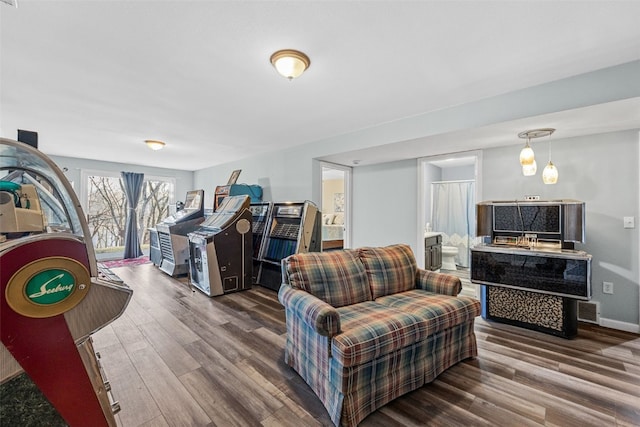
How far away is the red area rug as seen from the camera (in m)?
6.01

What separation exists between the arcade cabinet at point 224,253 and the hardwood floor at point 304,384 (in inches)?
37.3

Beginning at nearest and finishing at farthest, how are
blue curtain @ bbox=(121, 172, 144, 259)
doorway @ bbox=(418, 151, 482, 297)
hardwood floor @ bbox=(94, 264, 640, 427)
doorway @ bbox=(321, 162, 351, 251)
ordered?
hardwood floor @ bbox=(94, 264, 640, 427) < doorway @ bbox=(418, 151, 482, 297) < blue curtain @ bbox=(121, 172, 144, 259) < doorway @ bbox=(321, 162, 351, 251)

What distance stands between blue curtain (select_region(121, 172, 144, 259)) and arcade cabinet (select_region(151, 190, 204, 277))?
5.77ft

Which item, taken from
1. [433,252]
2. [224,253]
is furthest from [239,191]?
[433,252]

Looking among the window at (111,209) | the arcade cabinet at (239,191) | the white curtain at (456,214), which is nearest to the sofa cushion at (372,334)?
the arcade cabinet at (239,191)

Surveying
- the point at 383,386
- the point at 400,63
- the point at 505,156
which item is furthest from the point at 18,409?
the point at 505,156

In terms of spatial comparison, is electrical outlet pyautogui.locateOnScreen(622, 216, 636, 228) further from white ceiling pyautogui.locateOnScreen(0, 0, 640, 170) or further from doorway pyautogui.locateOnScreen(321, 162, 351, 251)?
doorway pyautogui.locateOnScreen(321, 162, 351, 251)

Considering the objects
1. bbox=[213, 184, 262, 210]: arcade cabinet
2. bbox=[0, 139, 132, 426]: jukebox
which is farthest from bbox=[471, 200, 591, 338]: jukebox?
bbox=[213, 184, 262, 210]: arcade cabinet

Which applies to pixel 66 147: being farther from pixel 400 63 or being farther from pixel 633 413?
pixel 633 413

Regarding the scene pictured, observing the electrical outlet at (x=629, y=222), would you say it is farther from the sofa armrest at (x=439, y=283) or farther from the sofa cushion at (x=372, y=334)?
Result: the sofa cushion at (x=372, y=334)

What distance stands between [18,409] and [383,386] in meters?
1.73

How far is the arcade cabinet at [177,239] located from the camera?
5.09 meters

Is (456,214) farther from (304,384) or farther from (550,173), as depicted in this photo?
(304,384)

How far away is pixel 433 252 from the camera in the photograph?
530 cm
